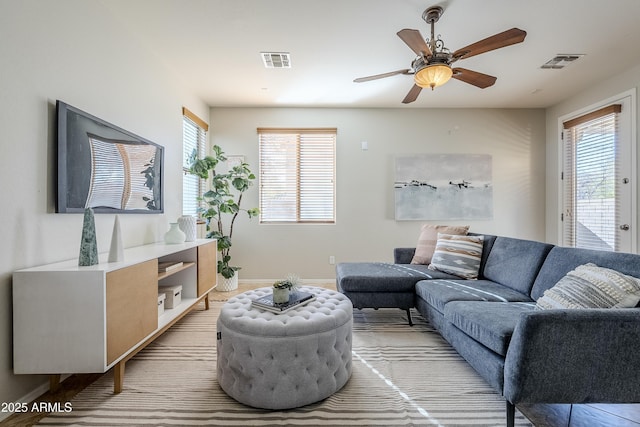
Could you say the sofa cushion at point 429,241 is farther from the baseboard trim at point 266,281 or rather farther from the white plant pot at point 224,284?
the white plant pot at point 224,284

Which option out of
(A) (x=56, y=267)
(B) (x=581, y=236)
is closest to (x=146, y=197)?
(A) (x=56, y=267)

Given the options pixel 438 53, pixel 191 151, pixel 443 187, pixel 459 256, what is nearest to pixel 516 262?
pixel 459 256

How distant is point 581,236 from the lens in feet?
12.6

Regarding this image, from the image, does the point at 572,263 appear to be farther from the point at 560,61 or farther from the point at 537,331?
the point at 560,61

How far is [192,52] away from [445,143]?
11.9ft

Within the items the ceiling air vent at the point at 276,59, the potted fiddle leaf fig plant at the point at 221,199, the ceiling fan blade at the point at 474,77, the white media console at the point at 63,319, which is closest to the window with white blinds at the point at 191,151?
the potted fiddle leaf fig plant at the point at 221,199

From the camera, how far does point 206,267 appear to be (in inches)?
117

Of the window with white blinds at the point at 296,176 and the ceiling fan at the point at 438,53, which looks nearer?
the ceiling fan at the point at 438,53

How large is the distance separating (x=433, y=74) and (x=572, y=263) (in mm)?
1637

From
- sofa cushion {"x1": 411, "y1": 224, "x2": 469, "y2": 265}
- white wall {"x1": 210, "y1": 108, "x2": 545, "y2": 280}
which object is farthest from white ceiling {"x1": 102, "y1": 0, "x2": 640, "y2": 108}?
sofa cushion {"x1": 411, "y1": 224, "x2": 469, "y2": 265}

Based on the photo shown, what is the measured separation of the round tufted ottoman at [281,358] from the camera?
1.51m

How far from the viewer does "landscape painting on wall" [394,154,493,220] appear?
432 cm

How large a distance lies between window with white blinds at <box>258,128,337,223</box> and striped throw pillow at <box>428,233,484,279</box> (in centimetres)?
176

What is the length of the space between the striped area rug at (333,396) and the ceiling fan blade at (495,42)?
222 centimetres
